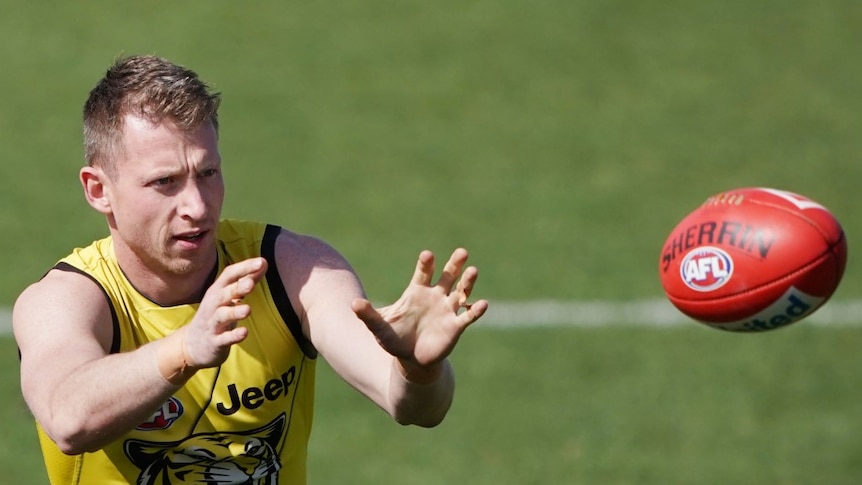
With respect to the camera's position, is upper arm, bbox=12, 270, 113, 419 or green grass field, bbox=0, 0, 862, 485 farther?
green grass field, bbox=0, 0, 862, 485

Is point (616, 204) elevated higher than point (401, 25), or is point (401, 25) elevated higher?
point (401, 25)

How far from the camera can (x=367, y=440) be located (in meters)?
10.6

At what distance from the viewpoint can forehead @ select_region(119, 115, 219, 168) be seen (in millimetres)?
5098

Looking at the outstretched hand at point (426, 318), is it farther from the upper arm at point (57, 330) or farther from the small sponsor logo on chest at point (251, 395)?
the upper arm at point (57, 330)

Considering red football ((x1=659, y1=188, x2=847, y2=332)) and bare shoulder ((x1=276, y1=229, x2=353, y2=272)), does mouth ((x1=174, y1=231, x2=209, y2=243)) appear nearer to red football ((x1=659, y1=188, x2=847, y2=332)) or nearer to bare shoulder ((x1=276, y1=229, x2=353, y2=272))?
bare shoulder ((x1=276, y1=229, x2=353, y2=272))

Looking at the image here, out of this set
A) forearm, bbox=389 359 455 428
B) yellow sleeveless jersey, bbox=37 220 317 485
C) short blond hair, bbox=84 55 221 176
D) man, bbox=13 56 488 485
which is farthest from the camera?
yellow sleeveless jersey, bbox=37 220 317 485

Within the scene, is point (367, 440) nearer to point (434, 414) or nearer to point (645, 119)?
point (434, 414)

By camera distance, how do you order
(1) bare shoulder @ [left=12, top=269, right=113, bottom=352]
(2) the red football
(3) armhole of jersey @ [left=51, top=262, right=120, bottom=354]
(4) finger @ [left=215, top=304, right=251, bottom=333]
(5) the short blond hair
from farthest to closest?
1. (2) the red football
2. (3) armhole of jersey @ [left=51, top=262, right=120, bottom=354]
3. (5) the short blond hair
4. (1) bare shoulder @ [left=12, top=269, right=113, bottom=352]
5. (4) finger @ [left=215, top=304, right=251, bottom=333]

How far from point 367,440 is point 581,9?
851 cm

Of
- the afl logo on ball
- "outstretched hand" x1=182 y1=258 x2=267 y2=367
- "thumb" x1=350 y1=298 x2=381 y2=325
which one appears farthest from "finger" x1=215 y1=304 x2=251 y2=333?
the afl logo on ball

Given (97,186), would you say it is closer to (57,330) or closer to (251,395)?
(57,330)

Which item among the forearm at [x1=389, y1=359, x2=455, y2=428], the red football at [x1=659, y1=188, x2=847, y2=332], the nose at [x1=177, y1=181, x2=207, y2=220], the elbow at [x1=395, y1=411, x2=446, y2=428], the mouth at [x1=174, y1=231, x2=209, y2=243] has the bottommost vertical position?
the red football at [x1=659, y1=188, x2=847, y2=332]

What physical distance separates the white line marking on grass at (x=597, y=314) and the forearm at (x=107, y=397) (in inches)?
301

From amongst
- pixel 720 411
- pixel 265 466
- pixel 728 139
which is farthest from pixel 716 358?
pixel 265 466
